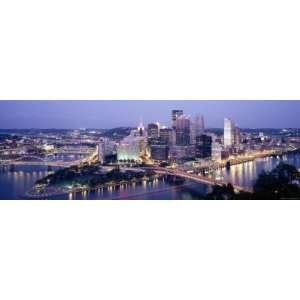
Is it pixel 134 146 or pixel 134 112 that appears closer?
pixel 134 112

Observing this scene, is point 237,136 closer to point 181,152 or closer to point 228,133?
point 228,133

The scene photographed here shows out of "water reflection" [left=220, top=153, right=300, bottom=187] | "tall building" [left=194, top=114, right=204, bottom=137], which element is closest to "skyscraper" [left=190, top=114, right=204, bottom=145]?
"tall building" [left=194, top=114, right=204, bottom=137]

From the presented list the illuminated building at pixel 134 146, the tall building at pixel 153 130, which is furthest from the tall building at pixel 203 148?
the illuminated building at pixel 134 146

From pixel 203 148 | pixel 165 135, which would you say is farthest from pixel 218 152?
pixel 165 135
